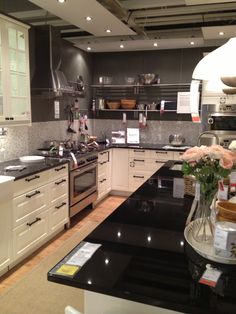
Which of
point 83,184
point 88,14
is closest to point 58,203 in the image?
point 83,184

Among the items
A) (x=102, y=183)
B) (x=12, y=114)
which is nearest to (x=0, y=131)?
(x=12, y=114)

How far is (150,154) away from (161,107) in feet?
2.89

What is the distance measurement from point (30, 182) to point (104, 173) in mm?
2140

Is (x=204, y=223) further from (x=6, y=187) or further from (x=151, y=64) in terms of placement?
(x=151, y=64)

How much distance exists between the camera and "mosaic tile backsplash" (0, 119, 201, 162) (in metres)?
3.74

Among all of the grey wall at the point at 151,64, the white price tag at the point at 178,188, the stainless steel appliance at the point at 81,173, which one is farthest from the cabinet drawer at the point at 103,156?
the white price tag at the point at 178,188

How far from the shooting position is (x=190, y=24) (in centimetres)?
430

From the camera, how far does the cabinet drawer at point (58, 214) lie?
3500 mm

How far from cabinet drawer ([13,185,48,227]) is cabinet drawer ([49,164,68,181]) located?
154 millimetres

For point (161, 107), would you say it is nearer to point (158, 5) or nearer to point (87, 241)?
point (158, 5)

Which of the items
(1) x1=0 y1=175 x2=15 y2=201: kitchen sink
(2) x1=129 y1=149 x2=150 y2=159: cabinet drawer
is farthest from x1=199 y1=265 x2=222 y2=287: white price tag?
(2) x1=129 y1=149 x2=150 y2=159: cabinet drawer

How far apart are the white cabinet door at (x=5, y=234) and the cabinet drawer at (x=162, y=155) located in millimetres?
2838

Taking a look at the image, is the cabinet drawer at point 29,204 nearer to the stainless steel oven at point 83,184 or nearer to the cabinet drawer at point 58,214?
the cabinet drawer at point 58,214

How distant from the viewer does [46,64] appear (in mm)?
4016
